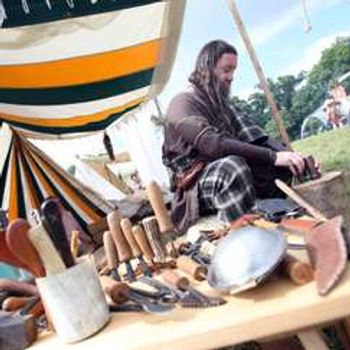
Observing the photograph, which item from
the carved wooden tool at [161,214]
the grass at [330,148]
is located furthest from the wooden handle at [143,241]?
the grass at [330,148]

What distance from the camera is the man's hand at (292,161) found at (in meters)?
1.87

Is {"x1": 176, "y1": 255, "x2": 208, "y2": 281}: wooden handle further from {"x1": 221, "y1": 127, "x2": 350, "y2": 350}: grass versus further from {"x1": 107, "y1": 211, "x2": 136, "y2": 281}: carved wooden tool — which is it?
{"x1": 221, "y1": 127, "x2": 350, "y2": 350}: grass

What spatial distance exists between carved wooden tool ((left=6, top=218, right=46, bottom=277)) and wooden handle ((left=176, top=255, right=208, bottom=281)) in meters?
0.29

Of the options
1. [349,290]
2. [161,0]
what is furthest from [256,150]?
[349,290]

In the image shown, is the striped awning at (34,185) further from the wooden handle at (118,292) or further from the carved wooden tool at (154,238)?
the wooden handle at (118,292)

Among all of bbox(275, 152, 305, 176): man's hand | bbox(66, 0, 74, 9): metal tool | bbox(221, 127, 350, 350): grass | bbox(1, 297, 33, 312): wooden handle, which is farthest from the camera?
bbox(221, 127, 350, 350): grass

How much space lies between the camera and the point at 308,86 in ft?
25.4

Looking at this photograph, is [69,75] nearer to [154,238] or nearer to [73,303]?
[154,238]

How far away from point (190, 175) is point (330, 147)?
473 cm

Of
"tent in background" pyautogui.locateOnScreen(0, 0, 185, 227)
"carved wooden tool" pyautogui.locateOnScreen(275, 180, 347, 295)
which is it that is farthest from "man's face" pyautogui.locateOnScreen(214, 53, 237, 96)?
"carved wooden tool" pyautogui.locateOnScreen(275, 180, 347, 295)

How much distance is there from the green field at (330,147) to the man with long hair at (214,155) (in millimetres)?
3105

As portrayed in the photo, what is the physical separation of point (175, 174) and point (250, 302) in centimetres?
138

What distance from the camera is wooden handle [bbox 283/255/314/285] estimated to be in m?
0.72

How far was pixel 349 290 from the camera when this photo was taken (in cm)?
65
